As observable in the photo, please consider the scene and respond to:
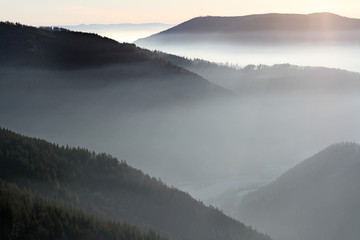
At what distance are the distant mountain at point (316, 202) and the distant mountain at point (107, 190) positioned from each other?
887 inches

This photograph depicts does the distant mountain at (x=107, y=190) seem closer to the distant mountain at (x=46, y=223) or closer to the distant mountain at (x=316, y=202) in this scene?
the distant mountain at (x=46, y=223)

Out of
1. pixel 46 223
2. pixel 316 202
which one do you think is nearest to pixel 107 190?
pixel 46 223

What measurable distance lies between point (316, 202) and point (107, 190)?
43.1 m

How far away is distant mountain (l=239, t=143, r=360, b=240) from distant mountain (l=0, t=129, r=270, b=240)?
887 inches

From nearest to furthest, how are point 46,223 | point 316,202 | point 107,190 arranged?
point 46,223 < point 107,190 < point 316,202

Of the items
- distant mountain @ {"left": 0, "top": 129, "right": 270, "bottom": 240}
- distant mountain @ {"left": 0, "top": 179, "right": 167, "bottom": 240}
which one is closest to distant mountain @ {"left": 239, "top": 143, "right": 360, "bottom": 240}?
distant mountain @ {"left": 0, "top": 129, "right": 270, "bottom": 240}

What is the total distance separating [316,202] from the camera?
75.2 meters

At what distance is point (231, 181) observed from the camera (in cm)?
14275

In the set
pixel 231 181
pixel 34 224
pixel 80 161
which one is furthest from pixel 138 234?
pixel 231 181

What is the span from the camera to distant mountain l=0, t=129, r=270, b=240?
1485 inches

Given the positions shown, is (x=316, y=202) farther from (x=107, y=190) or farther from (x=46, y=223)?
(x=46, y=223)

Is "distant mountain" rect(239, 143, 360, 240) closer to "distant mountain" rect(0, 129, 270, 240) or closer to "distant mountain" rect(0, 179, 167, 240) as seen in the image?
"distant mountain" rect(0, 129, 270, 240)

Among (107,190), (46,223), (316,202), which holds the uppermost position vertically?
(46,223)

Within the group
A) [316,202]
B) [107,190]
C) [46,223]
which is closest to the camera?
[46,223]
